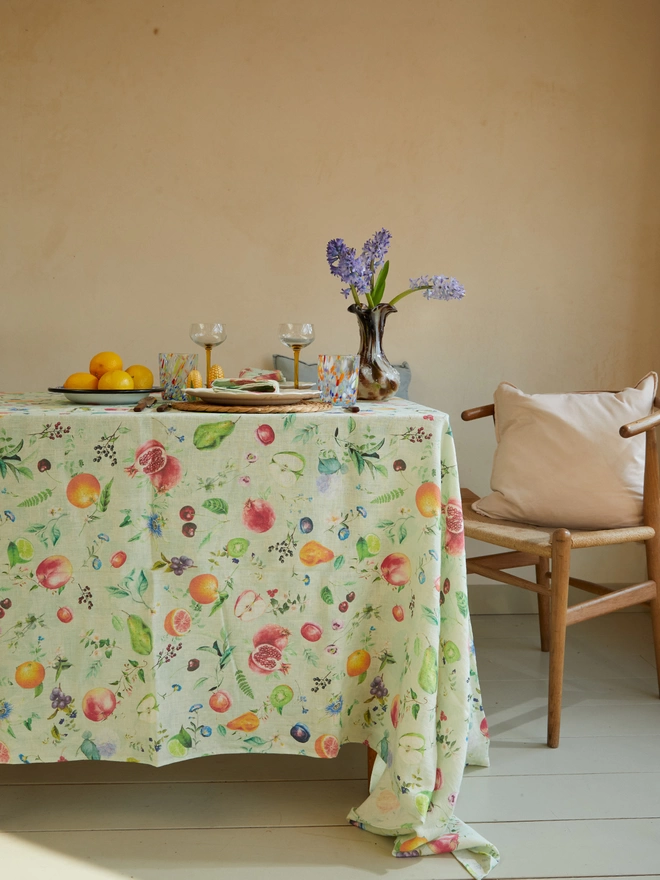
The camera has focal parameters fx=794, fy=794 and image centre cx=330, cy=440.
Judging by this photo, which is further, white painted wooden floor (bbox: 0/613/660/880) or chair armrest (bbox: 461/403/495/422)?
chair armrest (bbox: 461/403/495/422)

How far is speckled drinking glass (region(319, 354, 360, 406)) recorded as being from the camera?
1.66 m

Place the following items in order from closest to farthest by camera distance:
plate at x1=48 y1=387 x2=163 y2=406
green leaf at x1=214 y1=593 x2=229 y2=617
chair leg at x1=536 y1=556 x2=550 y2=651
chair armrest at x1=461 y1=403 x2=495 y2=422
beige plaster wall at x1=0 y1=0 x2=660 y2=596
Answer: green leaf at x1=214 y1=593 x2=229 y2=617 < plate at x1=48 y1=387 x2=163 y2=406 < chair armrest at x1=461 y1=403 x2=495 y2=422 < chair leg at x1=536 y1=556 x2=550 y2=651 < beige plaster wall at x1=0 y1=0 x2=660 y2=596

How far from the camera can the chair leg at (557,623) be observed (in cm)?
192

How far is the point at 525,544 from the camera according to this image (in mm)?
2010

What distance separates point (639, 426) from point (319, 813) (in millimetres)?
1210

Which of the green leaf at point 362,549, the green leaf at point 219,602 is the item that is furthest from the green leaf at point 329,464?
the green leaf at point 219,602

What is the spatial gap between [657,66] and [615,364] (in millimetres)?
1049

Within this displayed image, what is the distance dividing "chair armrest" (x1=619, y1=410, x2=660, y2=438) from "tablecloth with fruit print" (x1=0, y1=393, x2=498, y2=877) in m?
0.68

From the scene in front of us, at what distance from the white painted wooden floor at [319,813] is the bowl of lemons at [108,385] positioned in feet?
2.79

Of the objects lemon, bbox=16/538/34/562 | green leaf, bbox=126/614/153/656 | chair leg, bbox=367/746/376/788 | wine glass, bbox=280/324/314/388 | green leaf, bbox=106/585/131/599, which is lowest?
chair leg, bbox=367/746/376/788

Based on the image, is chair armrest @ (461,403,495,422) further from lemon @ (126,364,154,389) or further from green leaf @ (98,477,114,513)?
green leaf @ (98,477,114,513)

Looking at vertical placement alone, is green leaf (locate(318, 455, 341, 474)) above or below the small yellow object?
below

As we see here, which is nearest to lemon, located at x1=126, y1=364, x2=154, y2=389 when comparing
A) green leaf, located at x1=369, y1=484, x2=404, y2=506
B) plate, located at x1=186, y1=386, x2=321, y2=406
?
plate, located at x1=186, y1=386, x2=321, y2=406

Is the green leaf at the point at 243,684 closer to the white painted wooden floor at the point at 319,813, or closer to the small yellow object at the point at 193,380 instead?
the white painted wooden floor at the point at 319,813
